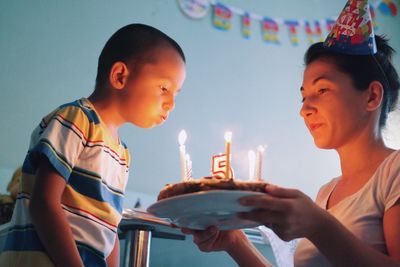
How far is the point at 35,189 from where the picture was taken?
88 centimetres

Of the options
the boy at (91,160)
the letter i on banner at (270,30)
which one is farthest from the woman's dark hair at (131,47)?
the letter i on banner at (270,30)

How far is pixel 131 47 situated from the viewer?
3.94ft

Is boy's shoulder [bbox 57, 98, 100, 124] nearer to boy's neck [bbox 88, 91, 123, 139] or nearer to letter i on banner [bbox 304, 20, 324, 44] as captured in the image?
boy's neck [bbox 88, 91, 123, 139]

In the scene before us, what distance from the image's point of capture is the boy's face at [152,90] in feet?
3.71

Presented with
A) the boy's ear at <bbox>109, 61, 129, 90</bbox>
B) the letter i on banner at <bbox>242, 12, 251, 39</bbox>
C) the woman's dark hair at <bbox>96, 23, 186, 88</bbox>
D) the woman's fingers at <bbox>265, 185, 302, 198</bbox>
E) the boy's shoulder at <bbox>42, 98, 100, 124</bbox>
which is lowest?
the woman's fingers at <bbox>265, 185, 302, 198</bbox>

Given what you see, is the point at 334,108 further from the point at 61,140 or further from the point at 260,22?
the point at 260,22

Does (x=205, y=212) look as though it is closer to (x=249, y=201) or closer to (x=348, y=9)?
(x=249, y=201)

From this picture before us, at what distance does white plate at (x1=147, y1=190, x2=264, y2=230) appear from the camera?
659mm

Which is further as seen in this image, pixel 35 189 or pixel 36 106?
pixel 36 106

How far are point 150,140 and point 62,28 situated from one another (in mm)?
701

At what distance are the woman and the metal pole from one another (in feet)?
1.87

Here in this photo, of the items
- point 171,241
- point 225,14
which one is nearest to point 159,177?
point 171,241

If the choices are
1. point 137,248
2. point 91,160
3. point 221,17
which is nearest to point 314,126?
point 91,160

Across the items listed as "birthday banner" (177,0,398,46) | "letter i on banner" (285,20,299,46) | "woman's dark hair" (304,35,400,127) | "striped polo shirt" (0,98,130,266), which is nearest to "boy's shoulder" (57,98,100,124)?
"striped polo shirt" (0,98,130,266)
